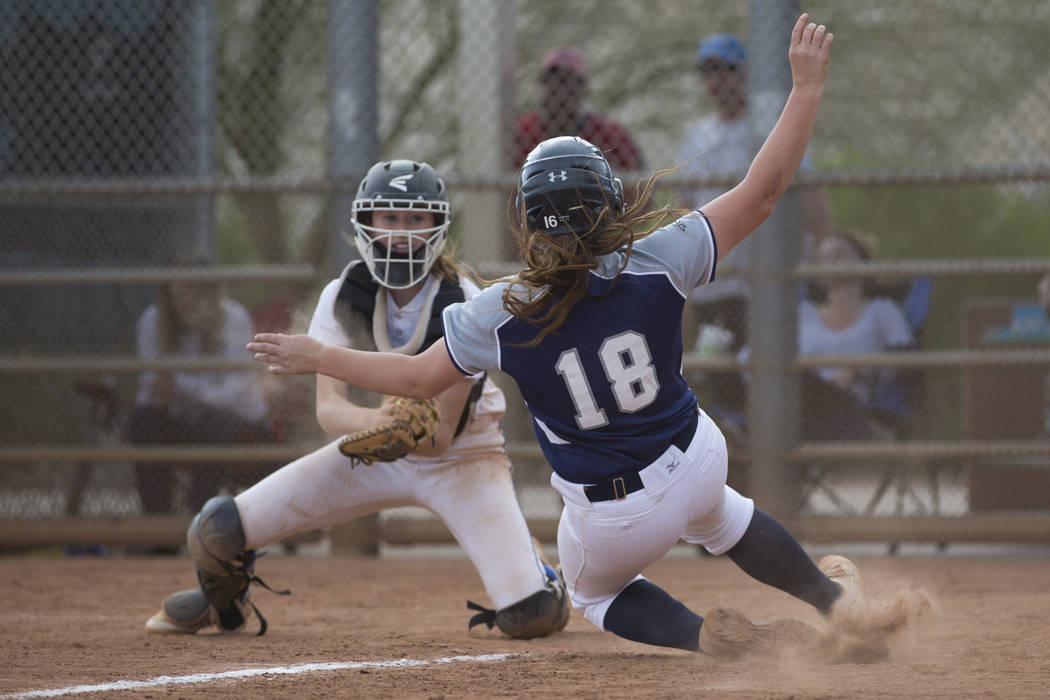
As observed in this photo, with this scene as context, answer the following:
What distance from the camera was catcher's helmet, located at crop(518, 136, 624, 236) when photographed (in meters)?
3.27

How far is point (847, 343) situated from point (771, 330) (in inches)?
16.1

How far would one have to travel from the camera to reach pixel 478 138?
7.23 meters

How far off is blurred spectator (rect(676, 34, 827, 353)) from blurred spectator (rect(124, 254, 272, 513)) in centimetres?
242

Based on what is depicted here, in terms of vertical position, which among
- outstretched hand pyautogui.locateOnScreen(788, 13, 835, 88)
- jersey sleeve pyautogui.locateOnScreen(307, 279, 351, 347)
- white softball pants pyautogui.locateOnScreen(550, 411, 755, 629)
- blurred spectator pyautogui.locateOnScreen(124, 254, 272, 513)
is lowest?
blurred spectator pyautogui.locateOnScreen(124, 254, 272, 513)

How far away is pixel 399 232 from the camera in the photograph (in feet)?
13.8

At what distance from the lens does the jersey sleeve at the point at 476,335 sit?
3295mm

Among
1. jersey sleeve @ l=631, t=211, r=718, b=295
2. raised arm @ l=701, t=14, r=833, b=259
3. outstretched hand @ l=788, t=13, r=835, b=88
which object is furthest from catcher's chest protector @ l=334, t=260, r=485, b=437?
outstretched hand @ l=788, t=13, r=835, b=88

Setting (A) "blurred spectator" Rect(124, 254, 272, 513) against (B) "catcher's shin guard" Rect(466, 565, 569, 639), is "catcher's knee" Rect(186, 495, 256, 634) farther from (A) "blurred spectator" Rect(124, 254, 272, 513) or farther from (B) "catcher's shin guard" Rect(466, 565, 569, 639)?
(A) "blurred spectator" Rect(124, 254, 272, 513)

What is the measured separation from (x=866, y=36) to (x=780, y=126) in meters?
7.96

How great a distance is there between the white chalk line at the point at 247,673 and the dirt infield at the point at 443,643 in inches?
0.8

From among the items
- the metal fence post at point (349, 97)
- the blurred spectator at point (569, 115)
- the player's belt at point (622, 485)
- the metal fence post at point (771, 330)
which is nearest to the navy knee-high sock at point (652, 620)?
the player's belt at point (622, 485)

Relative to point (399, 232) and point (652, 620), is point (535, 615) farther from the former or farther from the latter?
point (399, 232)

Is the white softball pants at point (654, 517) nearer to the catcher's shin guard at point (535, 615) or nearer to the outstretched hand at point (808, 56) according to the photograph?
the catcher's shin guard at point (535, 615)

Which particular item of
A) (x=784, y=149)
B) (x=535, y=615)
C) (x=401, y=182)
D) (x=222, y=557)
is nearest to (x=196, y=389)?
(x=222, y=557)
